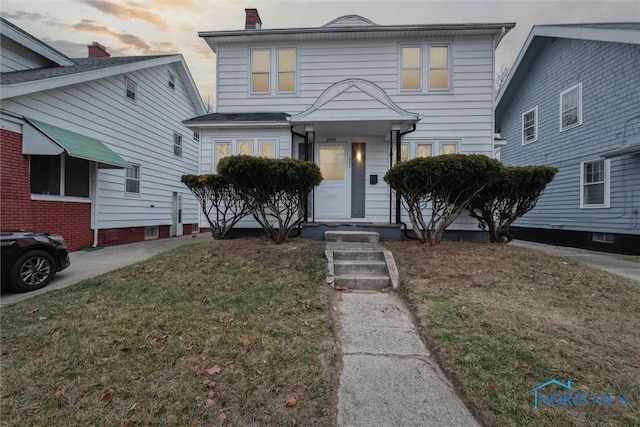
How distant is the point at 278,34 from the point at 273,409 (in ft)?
31.3

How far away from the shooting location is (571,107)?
10695 millimetres

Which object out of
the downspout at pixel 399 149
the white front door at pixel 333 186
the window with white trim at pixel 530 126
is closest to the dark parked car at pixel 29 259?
the white front door at pixel 333 186

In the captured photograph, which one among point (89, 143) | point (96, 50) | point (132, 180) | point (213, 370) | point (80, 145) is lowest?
point (213, 370)

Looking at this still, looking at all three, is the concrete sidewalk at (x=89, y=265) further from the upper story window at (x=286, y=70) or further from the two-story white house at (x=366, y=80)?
the upper story window at (x=286, y=70)

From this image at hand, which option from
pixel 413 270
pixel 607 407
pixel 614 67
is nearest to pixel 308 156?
pixel 413 270

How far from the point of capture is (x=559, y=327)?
3.18m

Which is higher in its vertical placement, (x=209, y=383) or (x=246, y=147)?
(x=246, y=147)

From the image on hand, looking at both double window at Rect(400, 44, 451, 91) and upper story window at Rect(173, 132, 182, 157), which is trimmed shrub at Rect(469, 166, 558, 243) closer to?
double window at Rect(400, 44, 451, 91)

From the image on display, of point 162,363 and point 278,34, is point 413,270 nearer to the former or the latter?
point 162,363

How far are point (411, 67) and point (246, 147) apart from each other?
5.62m

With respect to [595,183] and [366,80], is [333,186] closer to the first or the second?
[366,80]

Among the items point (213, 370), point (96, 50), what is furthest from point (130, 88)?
point (213, 370)

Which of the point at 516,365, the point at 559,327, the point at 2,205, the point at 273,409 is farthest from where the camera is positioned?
the point at 2,205

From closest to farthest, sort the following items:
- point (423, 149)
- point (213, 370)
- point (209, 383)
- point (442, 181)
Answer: point (209, 383)
point (213, 370)
point (442, 181)
point (423, 149)
